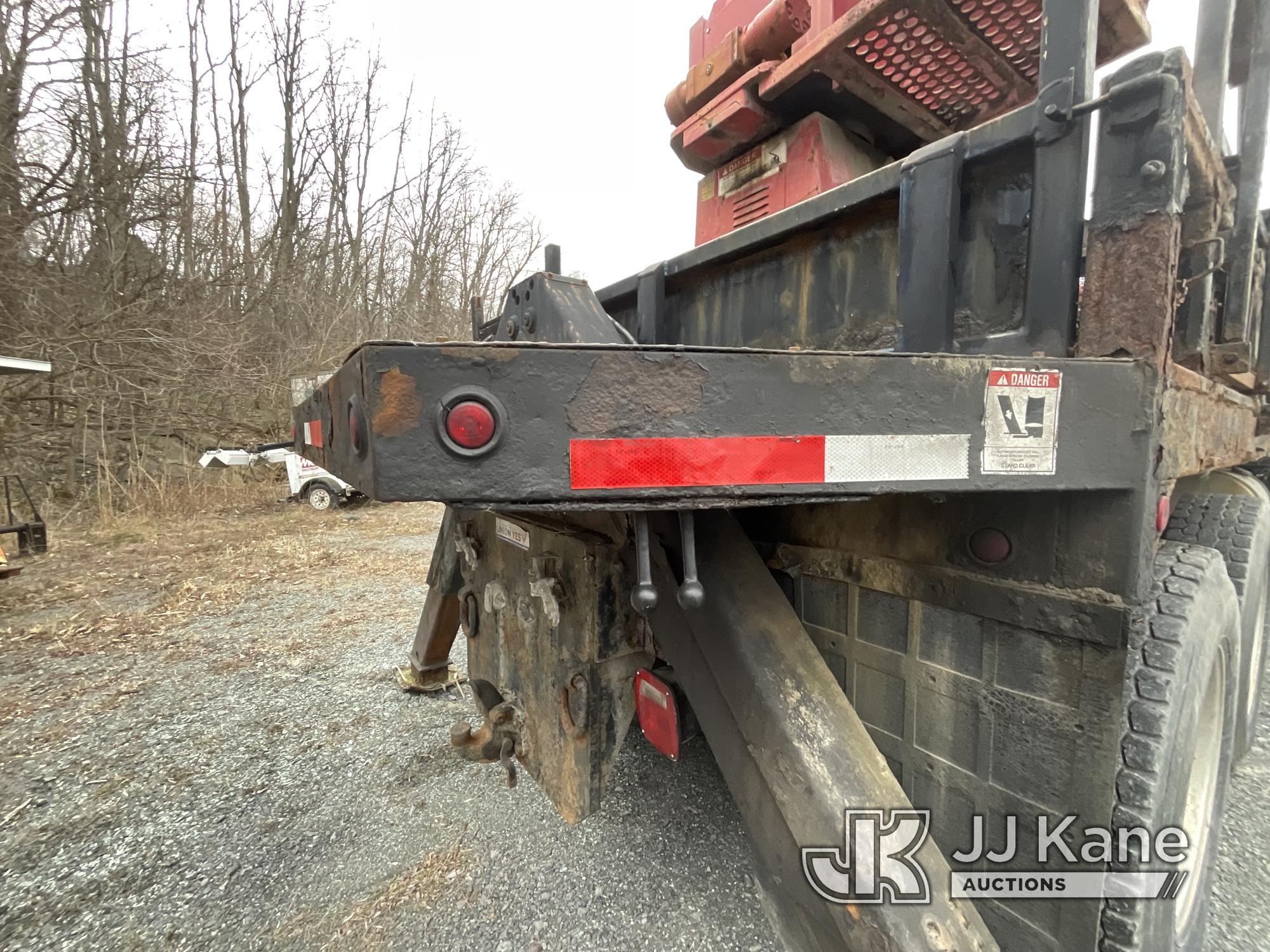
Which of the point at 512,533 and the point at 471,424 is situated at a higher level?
the point at 471,424

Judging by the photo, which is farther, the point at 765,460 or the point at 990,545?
the point at 990,545

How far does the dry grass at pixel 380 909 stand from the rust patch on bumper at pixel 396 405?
5.90ft

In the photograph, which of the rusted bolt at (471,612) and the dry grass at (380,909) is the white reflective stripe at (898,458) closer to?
the rusted bolt at (471,612)

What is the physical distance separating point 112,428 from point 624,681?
10476 millimetres

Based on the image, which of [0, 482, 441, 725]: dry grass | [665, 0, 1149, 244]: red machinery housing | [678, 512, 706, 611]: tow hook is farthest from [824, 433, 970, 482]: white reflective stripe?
[0, 482, 441, 725]: dry grass

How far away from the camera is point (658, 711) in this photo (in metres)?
1.53

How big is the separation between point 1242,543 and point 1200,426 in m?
0.77

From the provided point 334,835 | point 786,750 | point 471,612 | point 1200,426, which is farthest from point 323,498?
point 1200,426

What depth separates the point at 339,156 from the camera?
15352mm

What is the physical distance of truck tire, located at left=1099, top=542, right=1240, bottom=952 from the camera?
1060mm

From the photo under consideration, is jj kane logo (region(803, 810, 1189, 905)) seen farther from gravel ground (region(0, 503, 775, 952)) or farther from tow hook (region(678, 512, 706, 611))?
gravel ground (region(0, 503, 775, 952))

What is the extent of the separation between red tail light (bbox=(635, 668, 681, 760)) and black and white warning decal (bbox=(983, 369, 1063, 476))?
963 mm

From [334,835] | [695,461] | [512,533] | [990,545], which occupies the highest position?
[695,461]

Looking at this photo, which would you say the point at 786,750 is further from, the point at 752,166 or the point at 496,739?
the point at 752,166
